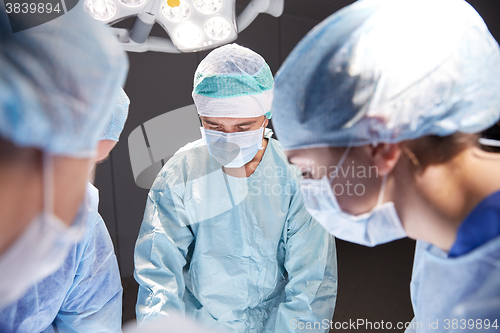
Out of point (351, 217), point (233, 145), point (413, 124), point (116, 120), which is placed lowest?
point (233, 145)

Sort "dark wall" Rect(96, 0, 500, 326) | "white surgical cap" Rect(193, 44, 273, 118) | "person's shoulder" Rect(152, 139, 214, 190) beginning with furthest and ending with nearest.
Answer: "dark wall" Rect(96, 0, 500, 326), "person's shoulder" Rect(152, 139, 214, 190), "white surgical cap" Rect(193, 44, 273, 118)

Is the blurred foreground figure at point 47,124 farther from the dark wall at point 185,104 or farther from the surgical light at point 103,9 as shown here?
the dark wall at point 185,104

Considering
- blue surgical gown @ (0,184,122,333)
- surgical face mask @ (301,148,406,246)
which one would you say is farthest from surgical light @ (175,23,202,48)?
surgical face mask @ (301,148,406,246)

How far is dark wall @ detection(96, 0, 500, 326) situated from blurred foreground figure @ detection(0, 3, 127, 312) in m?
1.95

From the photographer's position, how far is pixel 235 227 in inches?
61.3

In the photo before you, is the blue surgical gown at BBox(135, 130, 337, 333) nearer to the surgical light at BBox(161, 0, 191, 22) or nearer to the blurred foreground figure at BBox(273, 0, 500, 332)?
the surgical light at BBox(161, 0, 191, 22)

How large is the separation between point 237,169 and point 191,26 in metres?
0.61

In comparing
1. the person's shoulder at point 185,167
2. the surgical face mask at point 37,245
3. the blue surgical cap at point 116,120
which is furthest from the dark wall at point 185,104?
the surgical face mask at point 37,245

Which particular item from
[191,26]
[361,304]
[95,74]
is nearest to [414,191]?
[95,74]

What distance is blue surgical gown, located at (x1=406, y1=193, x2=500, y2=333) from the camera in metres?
0.71

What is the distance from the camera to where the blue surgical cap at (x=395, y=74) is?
0.71 metres

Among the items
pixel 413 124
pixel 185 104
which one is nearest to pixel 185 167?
pixel 413 124

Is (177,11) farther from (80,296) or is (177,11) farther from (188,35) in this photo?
(80,296)

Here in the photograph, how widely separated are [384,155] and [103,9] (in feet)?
3.18
